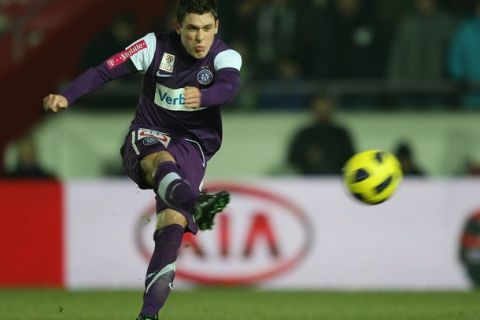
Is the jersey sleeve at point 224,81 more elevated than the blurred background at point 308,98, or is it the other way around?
the jersey sleeve at point 224,81

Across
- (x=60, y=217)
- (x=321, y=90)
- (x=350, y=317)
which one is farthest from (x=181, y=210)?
(x=321, y=90)

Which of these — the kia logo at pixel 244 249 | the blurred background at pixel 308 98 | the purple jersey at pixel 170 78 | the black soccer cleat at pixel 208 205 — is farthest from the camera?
the blurred background at pixel 308 98

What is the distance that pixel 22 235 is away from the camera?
12188 millimetres

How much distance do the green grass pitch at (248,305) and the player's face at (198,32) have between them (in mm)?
2295

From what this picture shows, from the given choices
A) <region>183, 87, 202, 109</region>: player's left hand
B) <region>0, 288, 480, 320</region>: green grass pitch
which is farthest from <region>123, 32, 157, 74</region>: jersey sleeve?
<region>0, 288, 480, 320</region>: green grass pitch

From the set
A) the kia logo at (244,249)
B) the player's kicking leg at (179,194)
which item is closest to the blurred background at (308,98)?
the kia logo at (244,249)

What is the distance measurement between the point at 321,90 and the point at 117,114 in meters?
2.33

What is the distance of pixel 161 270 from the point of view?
727cm

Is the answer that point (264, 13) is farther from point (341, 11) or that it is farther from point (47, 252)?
point (47, 252)

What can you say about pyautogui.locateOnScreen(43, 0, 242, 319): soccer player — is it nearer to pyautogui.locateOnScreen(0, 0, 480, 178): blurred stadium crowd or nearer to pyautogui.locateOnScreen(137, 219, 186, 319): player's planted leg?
pyautogui.locateOnScreen(137, 219, 186, 319): player's planted leg

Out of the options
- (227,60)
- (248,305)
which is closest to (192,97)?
(227,60)

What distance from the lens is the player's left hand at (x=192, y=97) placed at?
6949 millimetres

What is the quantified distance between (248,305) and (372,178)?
8.45 feet

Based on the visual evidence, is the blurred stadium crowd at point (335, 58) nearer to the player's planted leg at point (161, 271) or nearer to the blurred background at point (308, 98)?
the blurred background at point (308, 98)
